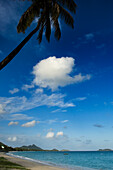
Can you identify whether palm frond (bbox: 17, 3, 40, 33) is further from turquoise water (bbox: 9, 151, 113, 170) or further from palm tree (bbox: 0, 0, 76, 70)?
turquoise water (bbox: 9, 151, 113, 170)

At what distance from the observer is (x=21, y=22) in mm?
10539

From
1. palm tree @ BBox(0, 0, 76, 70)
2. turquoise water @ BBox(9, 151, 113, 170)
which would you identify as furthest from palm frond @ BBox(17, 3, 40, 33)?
turquoise water @ BBox(9, 151, 113, 170)

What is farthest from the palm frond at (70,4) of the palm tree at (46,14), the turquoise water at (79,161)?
the turquoise water at (79,161)

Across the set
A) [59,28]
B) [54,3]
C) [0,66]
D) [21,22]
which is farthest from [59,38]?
[0,66]

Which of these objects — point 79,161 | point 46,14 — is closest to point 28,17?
point 46,14

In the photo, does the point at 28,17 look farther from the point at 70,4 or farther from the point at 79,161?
the point at 79,161

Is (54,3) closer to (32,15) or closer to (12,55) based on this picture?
(32,15)

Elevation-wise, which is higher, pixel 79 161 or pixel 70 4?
pixel 70 4

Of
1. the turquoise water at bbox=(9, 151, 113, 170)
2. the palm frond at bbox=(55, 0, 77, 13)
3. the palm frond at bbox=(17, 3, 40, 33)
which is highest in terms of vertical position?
the palm frond at bbox=(55, 0, 77, 13)

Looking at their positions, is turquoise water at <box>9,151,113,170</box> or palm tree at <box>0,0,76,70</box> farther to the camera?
turquoise water at <box>9,151,113,170</box>

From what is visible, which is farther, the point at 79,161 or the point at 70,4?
the point at 79,161

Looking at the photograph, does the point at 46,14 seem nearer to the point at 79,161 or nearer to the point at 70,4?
the point at 70,4

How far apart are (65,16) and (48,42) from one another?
2.50 metres

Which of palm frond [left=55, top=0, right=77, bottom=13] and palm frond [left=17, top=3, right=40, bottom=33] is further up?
palm frond [left=55, top=0, right=77, bottom=13]
